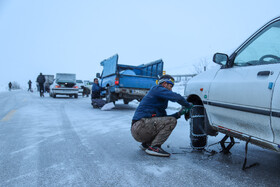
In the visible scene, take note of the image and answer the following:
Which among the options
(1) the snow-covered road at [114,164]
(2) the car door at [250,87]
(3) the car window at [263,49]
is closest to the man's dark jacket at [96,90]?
(1) the snow-covered road at [114,164]

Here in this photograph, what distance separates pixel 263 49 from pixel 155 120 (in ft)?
6.04

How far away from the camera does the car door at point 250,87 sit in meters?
2.53

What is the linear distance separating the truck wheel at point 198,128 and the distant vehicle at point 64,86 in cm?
1618

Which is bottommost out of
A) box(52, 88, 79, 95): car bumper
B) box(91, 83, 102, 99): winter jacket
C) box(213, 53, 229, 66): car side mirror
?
box(52, 88, 79, 95): car bumper

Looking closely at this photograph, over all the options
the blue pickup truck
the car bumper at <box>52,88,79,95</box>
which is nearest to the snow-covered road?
the blue pickup truck

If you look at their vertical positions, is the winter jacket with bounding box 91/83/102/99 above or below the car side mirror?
below

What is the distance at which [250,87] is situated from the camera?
270 cm

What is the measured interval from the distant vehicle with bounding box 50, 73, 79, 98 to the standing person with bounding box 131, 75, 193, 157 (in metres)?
15.9

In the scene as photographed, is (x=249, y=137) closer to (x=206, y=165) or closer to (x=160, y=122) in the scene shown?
(x=206, y=165)

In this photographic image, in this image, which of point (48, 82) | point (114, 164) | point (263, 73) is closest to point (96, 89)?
point (114, 164)

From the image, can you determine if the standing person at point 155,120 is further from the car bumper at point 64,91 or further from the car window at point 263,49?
the car bumper at point 64,91

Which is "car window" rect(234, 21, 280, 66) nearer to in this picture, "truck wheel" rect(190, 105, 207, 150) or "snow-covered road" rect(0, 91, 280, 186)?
"truck wheel" rect(190, 105, 207, 150)

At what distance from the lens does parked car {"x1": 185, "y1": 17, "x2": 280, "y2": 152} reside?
8.06 feet

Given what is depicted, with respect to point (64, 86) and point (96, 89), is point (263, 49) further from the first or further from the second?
point (64, 86)
